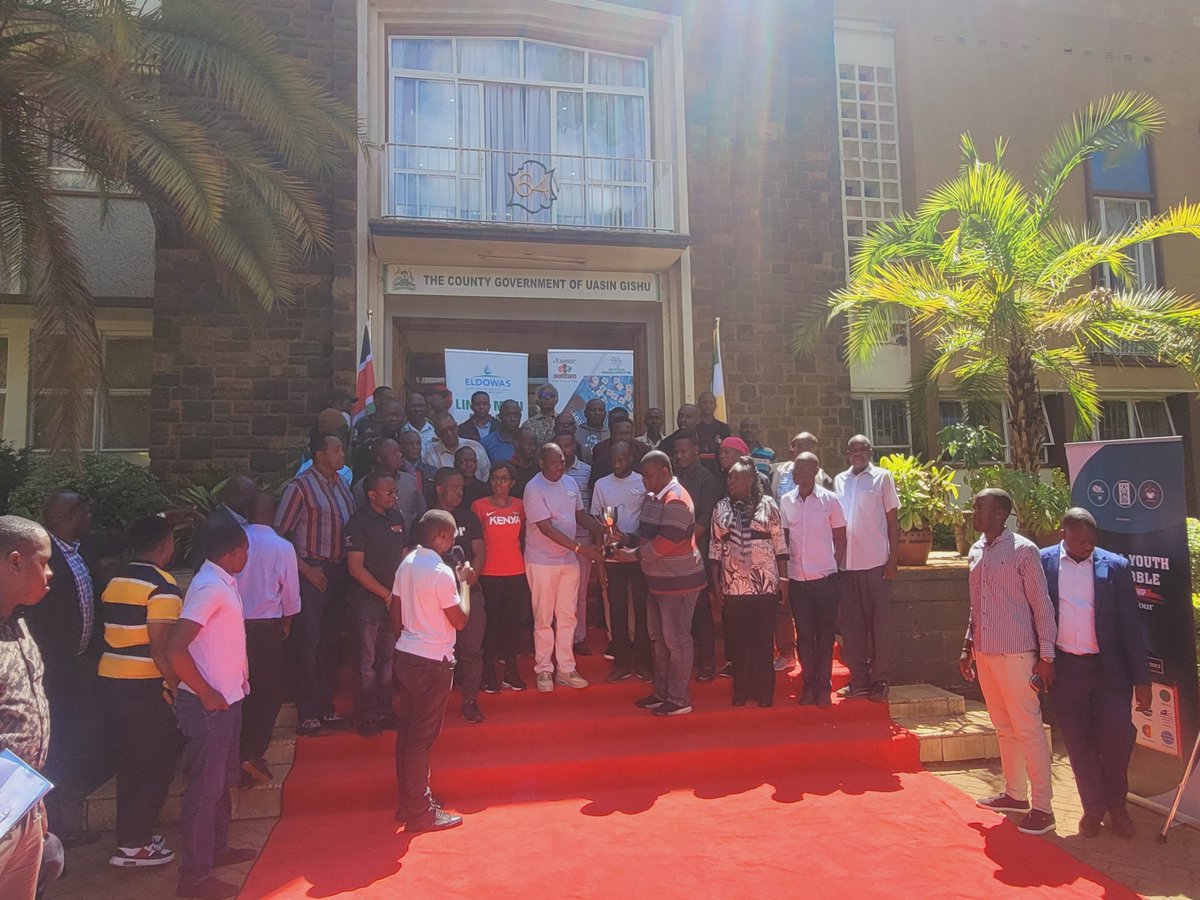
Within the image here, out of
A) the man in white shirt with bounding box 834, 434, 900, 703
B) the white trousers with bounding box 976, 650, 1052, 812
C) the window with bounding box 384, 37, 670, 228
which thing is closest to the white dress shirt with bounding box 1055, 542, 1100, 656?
the white trousers with bounding box 976, 650, 1052, 812

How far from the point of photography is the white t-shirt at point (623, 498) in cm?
610

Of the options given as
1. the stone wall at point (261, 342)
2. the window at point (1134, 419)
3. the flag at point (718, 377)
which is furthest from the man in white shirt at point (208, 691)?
the window at point (1134, 419)

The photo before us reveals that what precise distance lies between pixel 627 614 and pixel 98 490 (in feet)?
17.9

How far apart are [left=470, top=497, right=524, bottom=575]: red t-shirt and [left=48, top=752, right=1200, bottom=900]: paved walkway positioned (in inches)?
81.7

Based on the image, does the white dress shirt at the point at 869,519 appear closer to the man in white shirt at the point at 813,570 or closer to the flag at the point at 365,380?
the man in white shirt at the point at 813,570

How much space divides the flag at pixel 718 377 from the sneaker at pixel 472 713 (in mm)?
5319

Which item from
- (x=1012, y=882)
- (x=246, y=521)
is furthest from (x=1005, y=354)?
(x=246, y=521)

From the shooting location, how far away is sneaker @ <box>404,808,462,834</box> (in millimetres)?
4367

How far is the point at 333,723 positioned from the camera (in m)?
5.26

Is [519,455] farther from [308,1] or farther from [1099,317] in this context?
[308,1]

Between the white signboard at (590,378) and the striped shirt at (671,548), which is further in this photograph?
the white signboard at (590,378)

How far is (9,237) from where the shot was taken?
6676mm

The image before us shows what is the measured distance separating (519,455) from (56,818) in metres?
3.80

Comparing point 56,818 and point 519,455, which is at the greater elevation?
point 519,455
